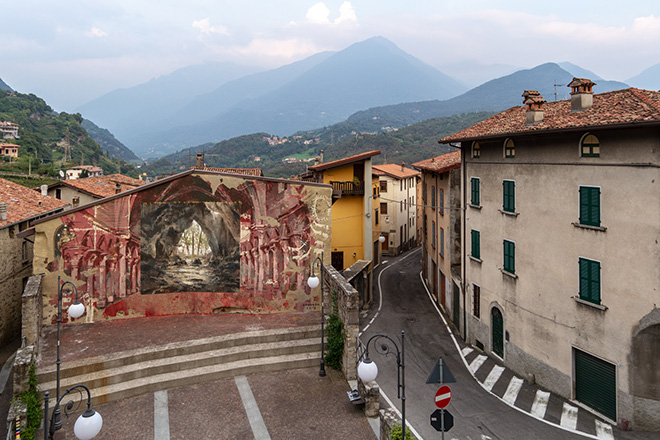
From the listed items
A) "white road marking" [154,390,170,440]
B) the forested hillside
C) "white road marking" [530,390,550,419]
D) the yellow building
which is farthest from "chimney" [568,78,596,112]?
the forested hillside

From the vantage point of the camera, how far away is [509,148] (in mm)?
19547

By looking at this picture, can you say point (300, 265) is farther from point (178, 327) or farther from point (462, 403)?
point (462, 403)

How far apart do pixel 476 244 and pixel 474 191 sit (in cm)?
273

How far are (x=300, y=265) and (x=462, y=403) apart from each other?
9195 mm

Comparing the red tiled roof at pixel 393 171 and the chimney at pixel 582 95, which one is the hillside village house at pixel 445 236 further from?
the red tiled roof at pixel 393 171

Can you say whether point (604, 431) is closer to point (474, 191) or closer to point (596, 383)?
point (596, 383)

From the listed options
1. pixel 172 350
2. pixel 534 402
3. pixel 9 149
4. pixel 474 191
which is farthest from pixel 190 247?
pixel 9 149

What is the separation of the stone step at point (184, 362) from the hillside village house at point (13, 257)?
998 centimetres

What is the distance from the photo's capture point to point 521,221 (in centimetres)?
1880

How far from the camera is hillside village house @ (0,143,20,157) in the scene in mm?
87812

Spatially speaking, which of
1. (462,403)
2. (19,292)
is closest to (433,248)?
(462,403)

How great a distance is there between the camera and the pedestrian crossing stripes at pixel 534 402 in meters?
14.8

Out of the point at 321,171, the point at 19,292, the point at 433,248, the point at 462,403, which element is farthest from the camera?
the point at 433,248

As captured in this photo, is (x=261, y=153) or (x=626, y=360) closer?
(x=626, y=360)
